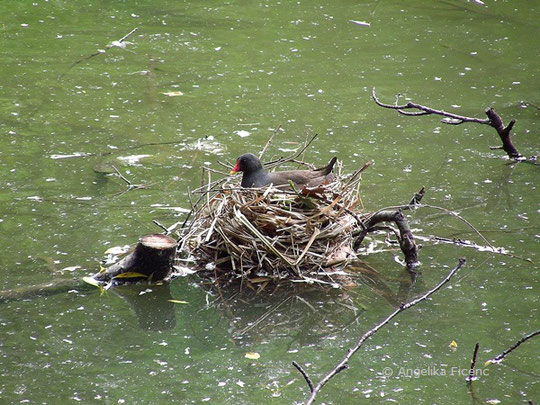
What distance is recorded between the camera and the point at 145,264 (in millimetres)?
5109

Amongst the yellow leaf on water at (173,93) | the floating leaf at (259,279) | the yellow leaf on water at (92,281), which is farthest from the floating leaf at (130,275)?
the yellow leaf on water at (173,93)

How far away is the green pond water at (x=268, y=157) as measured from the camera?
14.1 feet

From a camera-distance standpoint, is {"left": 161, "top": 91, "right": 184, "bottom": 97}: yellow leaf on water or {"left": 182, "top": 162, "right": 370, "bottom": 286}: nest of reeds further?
{"left": 161, "top": 91, "right": 184, "bottom": 97}: yellow leaf on water

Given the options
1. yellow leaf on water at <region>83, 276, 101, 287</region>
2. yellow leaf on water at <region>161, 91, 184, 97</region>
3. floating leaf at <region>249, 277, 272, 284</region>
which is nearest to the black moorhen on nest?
floating leaf at <region>249, 277, 272, 284</region>

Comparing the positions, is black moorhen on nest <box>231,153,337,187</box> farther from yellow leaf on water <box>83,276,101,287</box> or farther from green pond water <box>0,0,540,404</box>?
yellow leaf on water <box>83,276,101,287</box>

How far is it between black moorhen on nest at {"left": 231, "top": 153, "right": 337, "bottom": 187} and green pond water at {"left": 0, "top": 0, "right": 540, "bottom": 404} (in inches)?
26.6

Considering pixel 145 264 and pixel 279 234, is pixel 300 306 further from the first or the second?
pixel 145 264

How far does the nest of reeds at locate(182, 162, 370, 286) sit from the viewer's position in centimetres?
508

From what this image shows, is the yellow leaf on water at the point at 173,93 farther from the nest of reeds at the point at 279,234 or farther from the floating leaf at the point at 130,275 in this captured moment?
the floating leaf at the point at 130,275

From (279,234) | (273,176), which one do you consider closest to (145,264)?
(279,234)

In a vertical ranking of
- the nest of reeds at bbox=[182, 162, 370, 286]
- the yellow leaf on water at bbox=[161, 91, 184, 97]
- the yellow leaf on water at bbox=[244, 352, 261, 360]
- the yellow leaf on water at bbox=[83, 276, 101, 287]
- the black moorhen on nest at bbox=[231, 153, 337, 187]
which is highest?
the black moorhen on nest at bbox=[231, 153, 337, 187]

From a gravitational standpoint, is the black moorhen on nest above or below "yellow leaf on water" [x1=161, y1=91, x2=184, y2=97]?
above

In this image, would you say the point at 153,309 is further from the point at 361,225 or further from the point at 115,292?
the point at 361,225

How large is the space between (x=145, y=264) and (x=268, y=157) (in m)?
2.27
